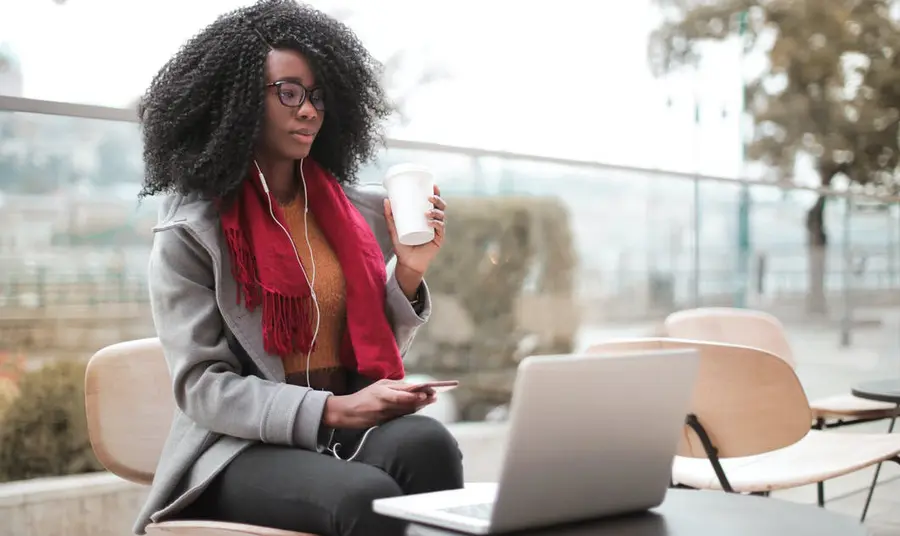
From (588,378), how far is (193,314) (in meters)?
0.79

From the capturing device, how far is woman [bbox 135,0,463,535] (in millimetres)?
1567

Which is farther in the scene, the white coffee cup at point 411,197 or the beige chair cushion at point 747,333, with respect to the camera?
the beige chair cushion at point 747,333

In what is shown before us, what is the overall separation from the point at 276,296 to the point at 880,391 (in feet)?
6.40

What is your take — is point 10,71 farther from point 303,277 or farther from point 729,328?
point 729,328

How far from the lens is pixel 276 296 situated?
168 cm

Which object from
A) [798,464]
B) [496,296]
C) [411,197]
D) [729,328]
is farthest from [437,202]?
[496,296]

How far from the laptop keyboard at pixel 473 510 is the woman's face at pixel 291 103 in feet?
2.62

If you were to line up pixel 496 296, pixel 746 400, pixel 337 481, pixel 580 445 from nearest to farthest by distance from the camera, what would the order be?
pixel 580 445
pixel 337 481
pixel 746 400
pixel 496 296

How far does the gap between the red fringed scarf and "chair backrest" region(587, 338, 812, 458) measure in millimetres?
676

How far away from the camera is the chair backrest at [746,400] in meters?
2.21

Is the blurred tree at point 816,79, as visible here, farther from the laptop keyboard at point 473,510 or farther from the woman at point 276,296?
the laptop keyboard at point 473,510

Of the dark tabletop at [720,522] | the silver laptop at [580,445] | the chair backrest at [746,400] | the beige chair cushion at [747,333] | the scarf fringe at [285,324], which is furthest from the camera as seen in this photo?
the beige chair cushion at [747,333]

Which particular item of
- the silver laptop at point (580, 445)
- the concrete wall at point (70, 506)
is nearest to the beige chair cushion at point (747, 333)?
the concrete wall at point (70, 506)

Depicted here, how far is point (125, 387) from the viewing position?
Answer: 1862 millimetres
